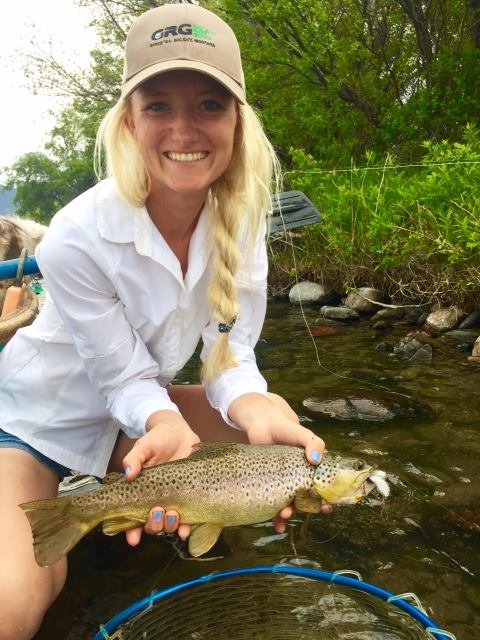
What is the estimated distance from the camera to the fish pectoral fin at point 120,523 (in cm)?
220

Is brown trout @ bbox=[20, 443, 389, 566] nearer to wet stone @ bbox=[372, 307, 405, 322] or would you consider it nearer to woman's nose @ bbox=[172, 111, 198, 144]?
woman's nose @ bbox=[172, 111, 198, 144]

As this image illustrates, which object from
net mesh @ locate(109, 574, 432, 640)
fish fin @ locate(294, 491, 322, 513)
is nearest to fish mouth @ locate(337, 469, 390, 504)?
fish fin @ locate(294, 491, 322, 513)

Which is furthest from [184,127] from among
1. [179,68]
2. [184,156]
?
[179,68]

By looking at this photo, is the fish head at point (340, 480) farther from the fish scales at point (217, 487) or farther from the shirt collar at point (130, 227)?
the shirt collar at point (130, 227)

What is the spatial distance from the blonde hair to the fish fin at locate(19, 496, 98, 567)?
1025 mm

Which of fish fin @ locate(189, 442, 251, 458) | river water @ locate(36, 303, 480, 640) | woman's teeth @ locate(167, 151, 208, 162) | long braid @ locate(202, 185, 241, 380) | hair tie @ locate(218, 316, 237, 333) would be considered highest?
woman's teeth @ locate(167, 151, 208, 162)

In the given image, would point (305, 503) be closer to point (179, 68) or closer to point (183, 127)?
point (183, 127)

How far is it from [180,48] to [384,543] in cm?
245

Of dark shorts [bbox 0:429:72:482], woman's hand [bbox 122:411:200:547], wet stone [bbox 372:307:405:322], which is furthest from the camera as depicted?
wet stone [bbox 372:307:405:322]

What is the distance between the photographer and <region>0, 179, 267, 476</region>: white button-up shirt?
97.0 inches

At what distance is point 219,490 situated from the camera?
2.25 m

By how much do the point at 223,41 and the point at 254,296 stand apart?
1202mm

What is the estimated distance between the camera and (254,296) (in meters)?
3.02

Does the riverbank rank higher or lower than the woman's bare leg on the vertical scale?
higher
